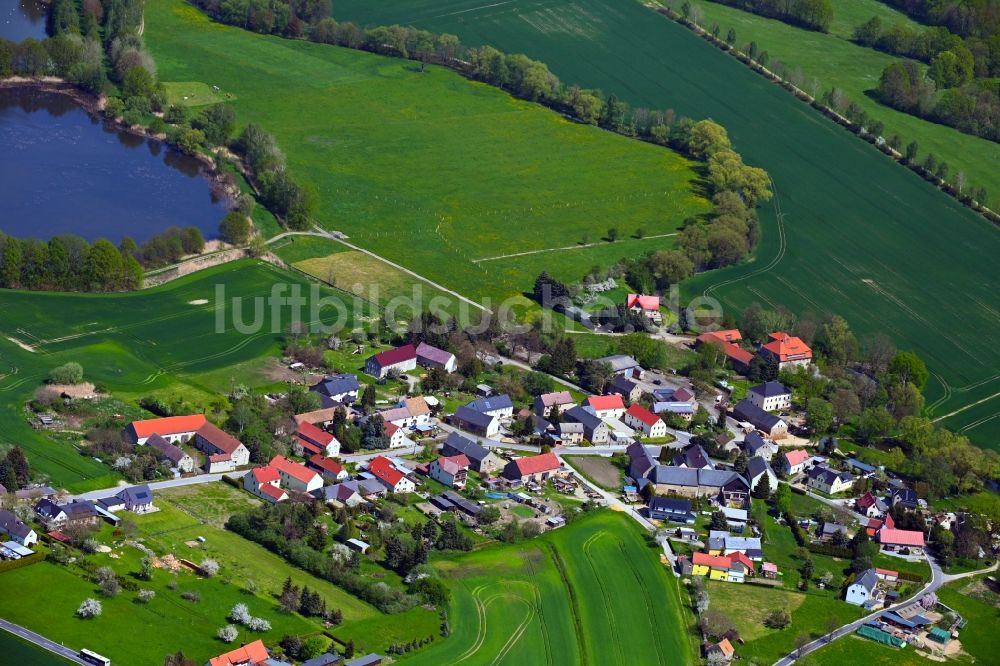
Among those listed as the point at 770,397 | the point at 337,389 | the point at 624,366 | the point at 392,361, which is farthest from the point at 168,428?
the point at 770,397

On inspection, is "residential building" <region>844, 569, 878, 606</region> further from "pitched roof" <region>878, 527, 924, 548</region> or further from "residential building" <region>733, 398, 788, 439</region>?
"residential building" <region>733, 398, 788, 439</region>

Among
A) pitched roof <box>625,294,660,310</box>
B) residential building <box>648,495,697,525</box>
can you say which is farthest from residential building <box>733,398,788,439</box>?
pitched roof <box>625,294,660,310</box>

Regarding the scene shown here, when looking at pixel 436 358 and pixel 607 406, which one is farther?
pixel 436 358

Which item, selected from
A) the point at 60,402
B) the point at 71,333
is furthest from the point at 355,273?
the point at 60,402

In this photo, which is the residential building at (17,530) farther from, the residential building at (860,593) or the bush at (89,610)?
the residential building at (860,593)

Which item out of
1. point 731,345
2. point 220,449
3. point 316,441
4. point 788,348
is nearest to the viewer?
point 220,449

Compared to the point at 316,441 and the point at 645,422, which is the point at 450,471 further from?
the point at 645,422

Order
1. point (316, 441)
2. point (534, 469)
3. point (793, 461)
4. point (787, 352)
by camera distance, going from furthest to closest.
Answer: point (787, 352) → point (793, 461) → point (534, 469) → point (316, 441)
